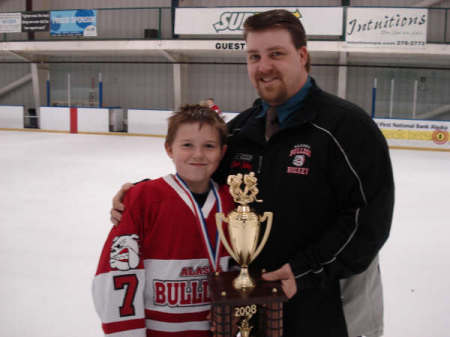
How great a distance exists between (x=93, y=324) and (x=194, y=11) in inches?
508

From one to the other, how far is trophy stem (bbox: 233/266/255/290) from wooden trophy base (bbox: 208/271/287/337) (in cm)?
1

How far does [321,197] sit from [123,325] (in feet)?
2.89

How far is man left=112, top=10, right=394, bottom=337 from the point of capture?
5.00 ft

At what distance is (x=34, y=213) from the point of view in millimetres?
5305

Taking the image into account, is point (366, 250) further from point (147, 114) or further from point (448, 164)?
point (147, 114)

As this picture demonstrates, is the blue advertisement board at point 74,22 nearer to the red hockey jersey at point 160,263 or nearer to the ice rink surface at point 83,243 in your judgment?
the ice rink surface at point 83,243

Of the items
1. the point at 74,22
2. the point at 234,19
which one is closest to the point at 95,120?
the point at 74,22

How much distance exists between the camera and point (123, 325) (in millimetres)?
1591

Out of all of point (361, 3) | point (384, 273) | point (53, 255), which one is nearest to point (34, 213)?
point (53, 255)

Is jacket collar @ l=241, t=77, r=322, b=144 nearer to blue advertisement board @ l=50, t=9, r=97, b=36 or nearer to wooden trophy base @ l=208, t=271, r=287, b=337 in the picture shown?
wooden trophy base @ l=208, t=271, r=287, b=337

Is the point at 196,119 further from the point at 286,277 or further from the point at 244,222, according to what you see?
the point at 286,277

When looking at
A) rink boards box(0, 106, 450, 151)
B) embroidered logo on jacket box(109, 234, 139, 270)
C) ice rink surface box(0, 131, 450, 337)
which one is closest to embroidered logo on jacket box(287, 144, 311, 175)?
embroidered logo on jacket box(109, 234, 139, 270)

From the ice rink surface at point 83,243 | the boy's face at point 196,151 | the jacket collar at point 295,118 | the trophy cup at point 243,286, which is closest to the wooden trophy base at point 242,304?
the trophy cup at point 243,286

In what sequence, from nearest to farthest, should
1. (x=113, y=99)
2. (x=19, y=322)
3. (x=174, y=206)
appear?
(x=174, y=206), (x=19, y=322), (x=113, y=99)
